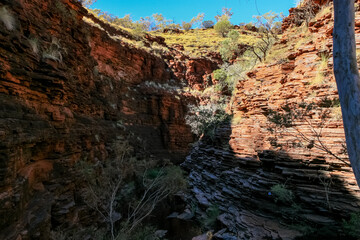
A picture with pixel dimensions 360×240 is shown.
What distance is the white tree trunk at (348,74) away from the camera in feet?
8.30

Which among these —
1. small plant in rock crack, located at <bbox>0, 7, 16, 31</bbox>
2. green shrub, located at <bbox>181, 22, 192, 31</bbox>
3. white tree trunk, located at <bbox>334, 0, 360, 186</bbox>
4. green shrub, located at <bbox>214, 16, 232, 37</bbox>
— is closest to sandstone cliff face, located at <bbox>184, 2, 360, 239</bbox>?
white tree trunk, located at <bbox>334, 0, 360, 186</bbox>

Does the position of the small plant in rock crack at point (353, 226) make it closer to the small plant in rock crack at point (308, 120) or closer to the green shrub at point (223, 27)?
the small plant in rock crack at point (308, 120)

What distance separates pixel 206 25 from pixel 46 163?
6149 centimetres

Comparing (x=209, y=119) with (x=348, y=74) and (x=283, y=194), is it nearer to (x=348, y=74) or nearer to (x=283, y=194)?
(x=283, y=194)

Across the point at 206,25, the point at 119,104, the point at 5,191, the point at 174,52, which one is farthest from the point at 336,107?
the point at 206,25

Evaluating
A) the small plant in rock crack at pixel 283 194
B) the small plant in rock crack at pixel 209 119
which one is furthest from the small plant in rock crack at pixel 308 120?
the small plant in rock crack at pixel 209 119

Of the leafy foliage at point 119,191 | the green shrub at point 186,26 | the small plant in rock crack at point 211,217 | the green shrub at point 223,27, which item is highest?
the green shrub at point 186,26

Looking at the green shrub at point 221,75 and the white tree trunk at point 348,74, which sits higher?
the green shrub at point 221,75

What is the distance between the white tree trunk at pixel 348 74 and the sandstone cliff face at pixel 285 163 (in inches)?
210

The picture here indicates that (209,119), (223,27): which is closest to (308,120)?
(209,119)

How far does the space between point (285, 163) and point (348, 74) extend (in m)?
6.88

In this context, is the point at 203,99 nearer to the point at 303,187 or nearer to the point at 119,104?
the point at 119,104

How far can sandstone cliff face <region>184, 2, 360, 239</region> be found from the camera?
6.83 metres

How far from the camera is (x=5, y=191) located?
408 centimetres
